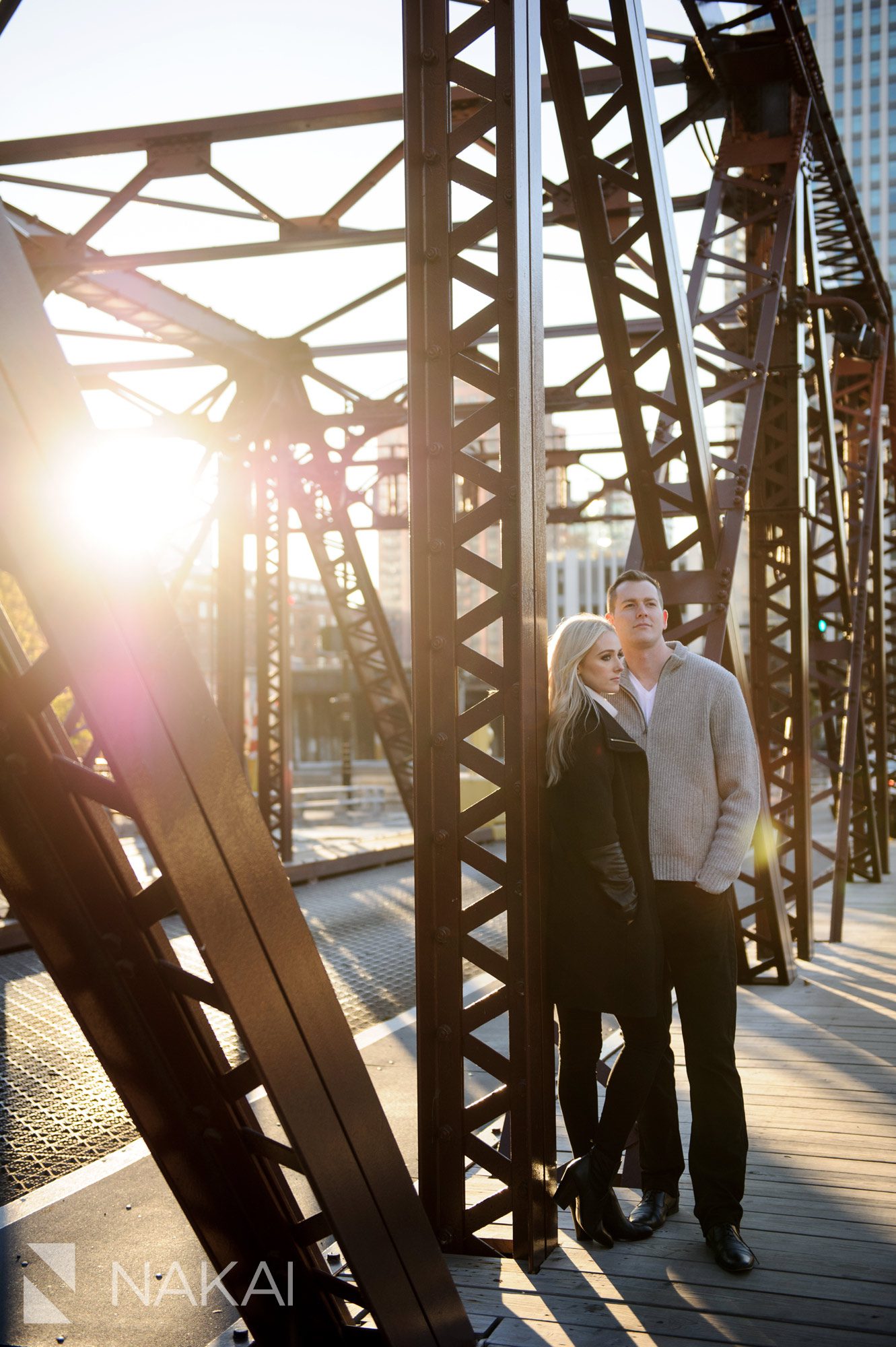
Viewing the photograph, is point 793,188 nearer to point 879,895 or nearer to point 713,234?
point 713,234

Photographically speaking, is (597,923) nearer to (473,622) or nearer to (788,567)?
(473,622)

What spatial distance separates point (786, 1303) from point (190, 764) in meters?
2.45

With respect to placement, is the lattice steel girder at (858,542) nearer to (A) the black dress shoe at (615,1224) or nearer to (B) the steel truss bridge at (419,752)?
(B) the steel truss bridge at (419,752)

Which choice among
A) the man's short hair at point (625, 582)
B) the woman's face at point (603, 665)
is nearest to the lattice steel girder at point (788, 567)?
the man's short hair at point (625, 582)

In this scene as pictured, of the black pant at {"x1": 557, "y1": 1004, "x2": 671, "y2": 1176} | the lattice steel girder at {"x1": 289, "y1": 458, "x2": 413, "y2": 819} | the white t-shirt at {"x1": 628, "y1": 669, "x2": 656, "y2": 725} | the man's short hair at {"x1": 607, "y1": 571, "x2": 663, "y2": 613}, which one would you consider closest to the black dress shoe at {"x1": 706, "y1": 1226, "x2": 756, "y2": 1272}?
the black pant at {"x1": 557, "y1": 1004, "x2": 671, "y2": 1176}

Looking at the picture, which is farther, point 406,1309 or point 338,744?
point 338,744

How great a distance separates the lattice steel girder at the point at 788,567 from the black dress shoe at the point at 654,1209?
16.1 feet

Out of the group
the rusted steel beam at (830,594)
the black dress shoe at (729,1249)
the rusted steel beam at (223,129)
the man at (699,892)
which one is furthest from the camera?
the rusted steel beam at (830,594)

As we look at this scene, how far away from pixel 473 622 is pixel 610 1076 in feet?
5.16

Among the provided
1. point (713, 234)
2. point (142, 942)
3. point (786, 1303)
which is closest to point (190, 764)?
point (142, 942)

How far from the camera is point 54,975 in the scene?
2.75 metres

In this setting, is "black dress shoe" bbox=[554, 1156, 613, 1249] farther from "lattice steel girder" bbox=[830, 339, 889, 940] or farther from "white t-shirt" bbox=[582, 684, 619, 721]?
"lattice steel girder" bbox=[830, 339, 889, 940]

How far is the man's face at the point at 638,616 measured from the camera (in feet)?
14.0

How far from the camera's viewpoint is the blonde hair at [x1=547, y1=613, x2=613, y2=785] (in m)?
3.83
